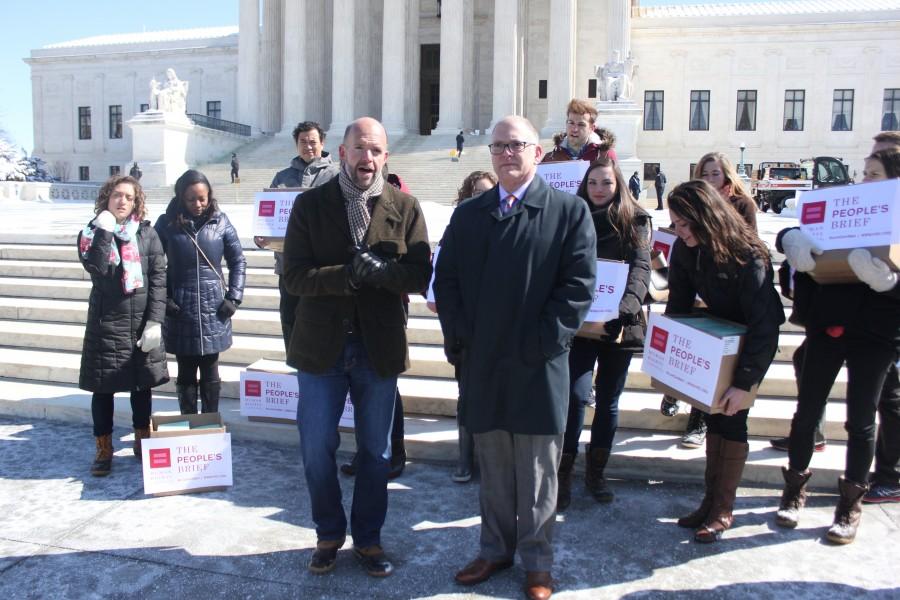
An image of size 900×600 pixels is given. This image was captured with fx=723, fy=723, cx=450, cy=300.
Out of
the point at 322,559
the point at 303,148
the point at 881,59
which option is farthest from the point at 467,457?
the point at 881,59

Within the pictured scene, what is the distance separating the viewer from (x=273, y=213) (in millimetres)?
5609

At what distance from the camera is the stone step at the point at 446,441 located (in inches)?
194

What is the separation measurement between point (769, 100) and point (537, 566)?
4471cm

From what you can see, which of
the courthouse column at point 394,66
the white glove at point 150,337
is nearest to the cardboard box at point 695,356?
the white glove at point 150,337

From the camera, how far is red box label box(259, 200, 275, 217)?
5.61 m

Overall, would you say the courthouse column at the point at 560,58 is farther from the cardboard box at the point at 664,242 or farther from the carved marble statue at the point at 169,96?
the cardboard box at the point at 664,242

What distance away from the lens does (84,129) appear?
54969mm

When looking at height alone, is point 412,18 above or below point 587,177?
above

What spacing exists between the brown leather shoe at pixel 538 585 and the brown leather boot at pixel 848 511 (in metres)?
1.73

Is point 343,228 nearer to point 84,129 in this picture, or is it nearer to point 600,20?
point 600,20

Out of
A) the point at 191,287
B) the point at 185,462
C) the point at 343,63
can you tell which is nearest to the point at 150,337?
the point at 191,287

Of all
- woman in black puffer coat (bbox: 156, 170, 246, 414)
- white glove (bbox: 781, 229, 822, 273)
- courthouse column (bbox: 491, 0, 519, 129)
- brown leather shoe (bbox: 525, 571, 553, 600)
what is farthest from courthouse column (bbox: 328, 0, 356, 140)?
brown leather shoe (bbox: 525, 571, 553, 600)

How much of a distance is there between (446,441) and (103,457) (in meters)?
2.47

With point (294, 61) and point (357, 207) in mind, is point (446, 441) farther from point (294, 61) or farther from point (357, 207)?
point (294, 61)
